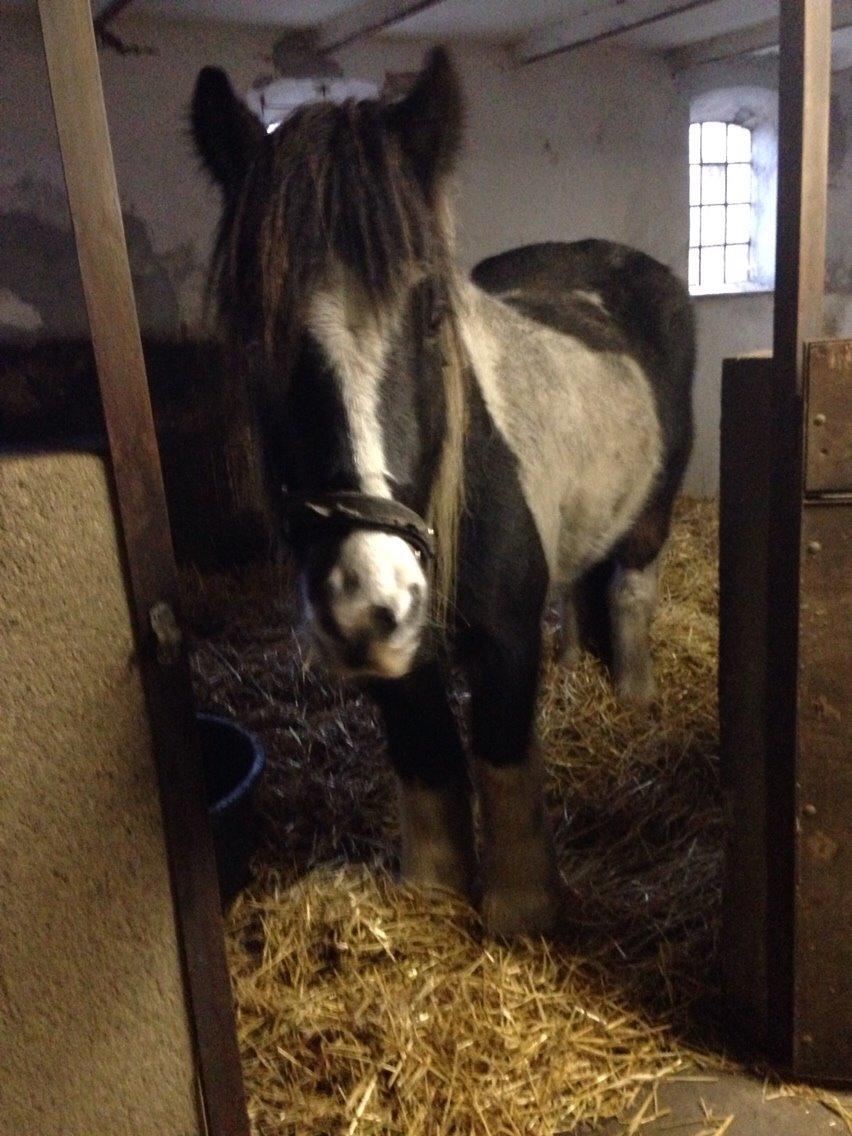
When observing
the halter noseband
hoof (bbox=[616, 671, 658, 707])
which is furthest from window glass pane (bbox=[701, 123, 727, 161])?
the halter noseband

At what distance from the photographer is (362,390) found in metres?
1.33

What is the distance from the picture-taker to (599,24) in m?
3.94

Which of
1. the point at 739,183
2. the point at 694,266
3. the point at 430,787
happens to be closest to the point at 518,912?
the point at 430,787

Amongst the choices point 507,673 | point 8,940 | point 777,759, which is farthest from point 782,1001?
point 8,940

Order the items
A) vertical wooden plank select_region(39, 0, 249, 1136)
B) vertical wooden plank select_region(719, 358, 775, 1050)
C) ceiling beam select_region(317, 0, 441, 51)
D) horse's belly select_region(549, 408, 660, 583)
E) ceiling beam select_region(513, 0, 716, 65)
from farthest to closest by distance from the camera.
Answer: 1. ceiling beam select_region(513, 0, 716, 65)
2. ceiling beam select_region(317, 0, 441, 51)
3. horse's belly select_region(549, 408, 660, 583)
4. vertical wooden plank select_region(719, 358, 775, 1050)
5. vertical wooden plank select_region(39, 0, 249, 1136)

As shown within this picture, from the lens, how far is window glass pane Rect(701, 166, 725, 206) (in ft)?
18.0

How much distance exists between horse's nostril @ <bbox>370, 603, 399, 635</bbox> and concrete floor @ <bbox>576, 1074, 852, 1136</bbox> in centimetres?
91

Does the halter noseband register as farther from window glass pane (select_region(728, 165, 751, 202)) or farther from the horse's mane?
window glass pane (select_region(728, 165, 751, 202))

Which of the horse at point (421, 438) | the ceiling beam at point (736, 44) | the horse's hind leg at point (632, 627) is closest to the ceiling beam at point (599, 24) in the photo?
the ceiling beam at point (736, 44)

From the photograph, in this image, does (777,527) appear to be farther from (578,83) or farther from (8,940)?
(578,83)

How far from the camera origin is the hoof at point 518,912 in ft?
6.24

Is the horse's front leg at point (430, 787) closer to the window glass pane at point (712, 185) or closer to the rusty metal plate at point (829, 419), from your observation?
the rusty metal plate at point (829, 419)

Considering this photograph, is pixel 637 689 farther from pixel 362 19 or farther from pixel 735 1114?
pixel 362 19

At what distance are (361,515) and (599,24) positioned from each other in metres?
3.56
